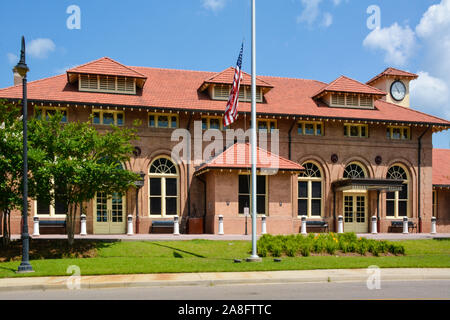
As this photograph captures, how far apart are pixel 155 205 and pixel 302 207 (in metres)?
9.59

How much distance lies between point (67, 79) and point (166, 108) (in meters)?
6.84

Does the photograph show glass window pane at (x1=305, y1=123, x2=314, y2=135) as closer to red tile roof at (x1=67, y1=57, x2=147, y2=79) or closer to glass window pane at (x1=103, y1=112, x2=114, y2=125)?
red tile roof at (x1=67, y1=57, x2=147, y2=79)

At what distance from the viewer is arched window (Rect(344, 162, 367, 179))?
31.4m

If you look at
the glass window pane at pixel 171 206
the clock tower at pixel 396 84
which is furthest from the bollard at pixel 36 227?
the clock tower at pixel 396 84

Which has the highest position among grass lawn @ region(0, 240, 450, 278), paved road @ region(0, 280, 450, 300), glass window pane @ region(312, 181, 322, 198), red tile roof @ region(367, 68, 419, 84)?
red tile roof @ region(367, 68, 419, 84)

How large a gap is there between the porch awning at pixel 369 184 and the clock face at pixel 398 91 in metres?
12.5

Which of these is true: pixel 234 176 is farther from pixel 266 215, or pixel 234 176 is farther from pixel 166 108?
pixel 166 108

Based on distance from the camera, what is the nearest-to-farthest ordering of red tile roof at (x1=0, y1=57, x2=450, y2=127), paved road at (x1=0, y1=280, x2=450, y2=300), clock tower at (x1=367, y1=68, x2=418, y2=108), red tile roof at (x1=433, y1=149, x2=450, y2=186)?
paved road at (x1=0, y1=280, x2=450, y2=300) < red tile roof at (x1=0, y1=57, x2=450, y2=127) < red tile roof at (x1=433, y1=149, x2=450, y2=186) < clock tower at (x1=367, y1=68, x2=418, y2=108)

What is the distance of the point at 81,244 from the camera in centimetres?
2044

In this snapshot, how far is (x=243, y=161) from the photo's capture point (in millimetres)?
26812

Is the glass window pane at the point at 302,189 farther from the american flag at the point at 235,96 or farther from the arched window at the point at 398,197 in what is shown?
the american flag at the point at 235,96

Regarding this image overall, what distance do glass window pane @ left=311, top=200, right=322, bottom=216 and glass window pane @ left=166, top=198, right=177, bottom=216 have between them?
907cm

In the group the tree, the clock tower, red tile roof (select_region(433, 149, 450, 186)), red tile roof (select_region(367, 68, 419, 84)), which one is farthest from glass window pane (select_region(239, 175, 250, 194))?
red tile roof (select_region(367, 68, 419, 84))
